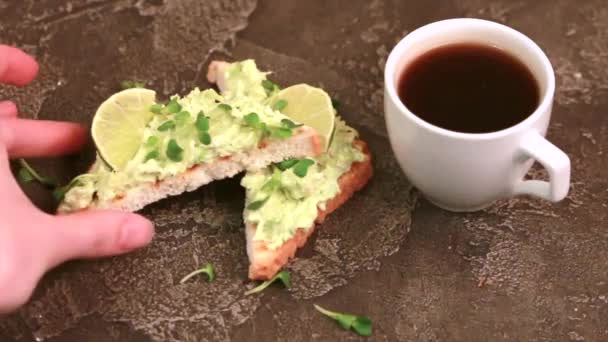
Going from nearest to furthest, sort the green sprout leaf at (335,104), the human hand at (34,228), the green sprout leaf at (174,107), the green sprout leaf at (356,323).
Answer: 1. the human hand at (34,228)
2. the green sprout leaf at (356,323)
3. the green sprout leaf at (174,107)
4. the green sprout leaf at (335,104)

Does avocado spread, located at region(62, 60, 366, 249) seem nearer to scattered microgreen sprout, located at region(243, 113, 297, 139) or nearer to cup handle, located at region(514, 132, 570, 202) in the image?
scattered microgreen sprout, located at region(243, 113, 297, 139)

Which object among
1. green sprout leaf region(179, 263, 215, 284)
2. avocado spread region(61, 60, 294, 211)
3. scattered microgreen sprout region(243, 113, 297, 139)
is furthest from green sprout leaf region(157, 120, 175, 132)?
green sprout leaf region(179, 263, 215, 284)

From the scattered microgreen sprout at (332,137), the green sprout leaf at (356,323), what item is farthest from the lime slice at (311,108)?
the green sprout leaf at (356,323)

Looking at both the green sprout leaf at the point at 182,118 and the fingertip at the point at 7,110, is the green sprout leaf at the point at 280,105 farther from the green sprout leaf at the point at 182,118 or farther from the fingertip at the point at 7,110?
the fingertip at the point at 7,110

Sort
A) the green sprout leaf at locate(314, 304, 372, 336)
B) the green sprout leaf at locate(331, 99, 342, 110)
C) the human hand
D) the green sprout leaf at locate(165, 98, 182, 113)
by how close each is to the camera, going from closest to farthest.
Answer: the human hand
the green sprout leaf at locate(314, 304, 372, 336)
the green sprout leaf at locate(165, 98, 182, 113)
the green sprout leaf at locate(331, 99, 342, 110)

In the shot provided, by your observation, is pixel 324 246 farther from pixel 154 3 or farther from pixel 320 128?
pixel 154 3

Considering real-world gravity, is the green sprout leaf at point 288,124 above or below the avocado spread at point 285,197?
above

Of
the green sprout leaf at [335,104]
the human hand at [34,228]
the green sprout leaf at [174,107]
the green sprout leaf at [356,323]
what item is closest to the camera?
the human hand at [34,228]
